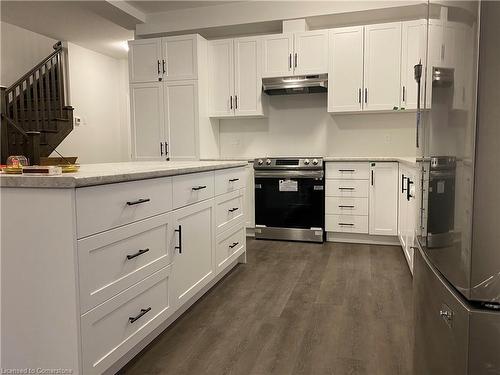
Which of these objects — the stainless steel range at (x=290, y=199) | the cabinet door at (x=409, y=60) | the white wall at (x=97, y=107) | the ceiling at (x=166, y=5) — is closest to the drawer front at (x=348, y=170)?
the stainless steel range at (x=290, y=199)

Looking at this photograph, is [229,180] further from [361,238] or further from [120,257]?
[361,238]

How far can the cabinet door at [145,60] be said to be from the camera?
4.81 m

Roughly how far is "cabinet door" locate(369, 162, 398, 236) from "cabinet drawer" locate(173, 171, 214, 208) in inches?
83.0

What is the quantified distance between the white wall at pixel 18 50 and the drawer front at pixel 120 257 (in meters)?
5.15

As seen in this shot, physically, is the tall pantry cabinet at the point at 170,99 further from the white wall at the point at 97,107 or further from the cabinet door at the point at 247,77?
the white wall at the point at 97,107

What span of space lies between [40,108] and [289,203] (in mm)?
4172

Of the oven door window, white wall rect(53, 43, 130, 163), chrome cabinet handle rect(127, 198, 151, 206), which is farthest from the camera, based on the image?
white wall rect(53, 43, 130, 163)

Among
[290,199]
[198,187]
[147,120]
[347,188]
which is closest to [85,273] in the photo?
[198,187]

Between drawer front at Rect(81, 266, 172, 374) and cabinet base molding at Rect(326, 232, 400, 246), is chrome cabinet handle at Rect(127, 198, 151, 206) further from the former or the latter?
cabinet base molding at Rect(326, 232, 400, 246)

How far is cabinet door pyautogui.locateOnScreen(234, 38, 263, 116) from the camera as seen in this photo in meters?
4.61

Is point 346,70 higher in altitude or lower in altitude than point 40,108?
higher

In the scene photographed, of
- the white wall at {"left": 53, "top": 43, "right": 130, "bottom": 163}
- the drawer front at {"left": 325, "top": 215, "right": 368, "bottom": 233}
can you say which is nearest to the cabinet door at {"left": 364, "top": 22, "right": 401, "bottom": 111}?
the drawer front at {"left": 325, "top": 215, "right": 368, "bottom": 233}

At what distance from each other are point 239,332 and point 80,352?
0.95 meters

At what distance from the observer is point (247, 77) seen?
4.68m
